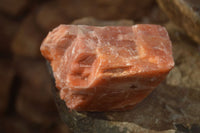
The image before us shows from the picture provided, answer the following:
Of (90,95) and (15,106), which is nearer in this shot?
(90,95)

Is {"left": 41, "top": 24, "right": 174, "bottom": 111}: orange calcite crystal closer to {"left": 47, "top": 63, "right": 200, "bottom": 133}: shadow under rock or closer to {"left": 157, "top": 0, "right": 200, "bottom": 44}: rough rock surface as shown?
{"left": 47, "top": 63, "right": 200, "bottom": 133}: shadow under rock

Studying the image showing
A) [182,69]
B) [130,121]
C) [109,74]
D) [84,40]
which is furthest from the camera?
[182,69]

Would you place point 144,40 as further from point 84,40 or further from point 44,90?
point 44,90

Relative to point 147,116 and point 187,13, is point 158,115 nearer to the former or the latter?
point 147,116

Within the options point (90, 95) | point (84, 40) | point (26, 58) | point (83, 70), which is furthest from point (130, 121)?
point (26, 58)

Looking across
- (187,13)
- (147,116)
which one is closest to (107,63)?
(147,116)

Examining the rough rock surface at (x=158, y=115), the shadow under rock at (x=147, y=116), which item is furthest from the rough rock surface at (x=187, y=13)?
the shadow under rock at (x=147, y=116)
